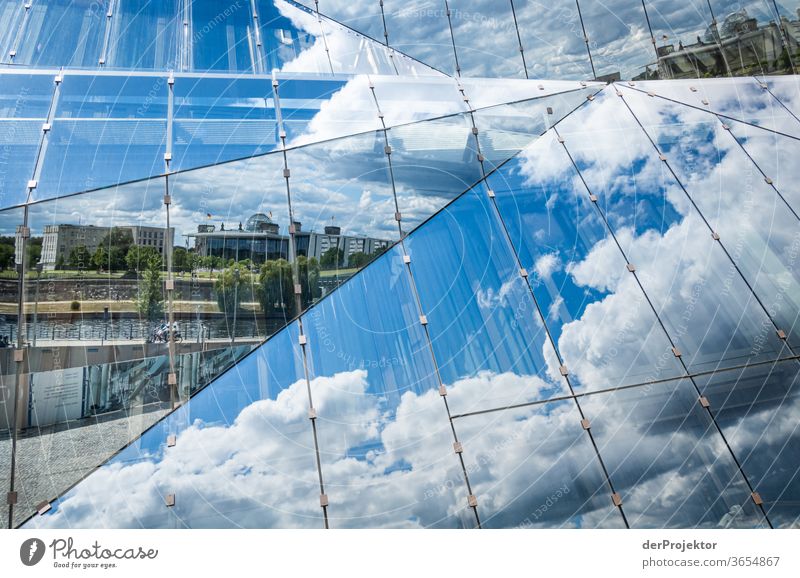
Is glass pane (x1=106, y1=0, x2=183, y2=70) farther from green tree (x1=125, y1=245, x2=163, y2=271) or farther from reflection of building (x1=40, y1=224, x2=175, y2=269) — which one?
green tree (x1=125, y1=245, x2=163, y2=271)

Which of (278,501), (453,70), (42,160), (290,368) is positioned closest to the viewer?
(278,501)

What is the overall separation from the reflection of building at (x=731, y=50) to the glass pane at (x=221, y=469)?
993 centimetres

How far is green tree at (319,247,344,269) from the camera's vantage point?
8.33 metres

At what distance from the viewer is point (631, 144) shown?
33.6 ft

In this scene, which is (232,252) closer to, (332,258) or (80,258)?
(332,258)

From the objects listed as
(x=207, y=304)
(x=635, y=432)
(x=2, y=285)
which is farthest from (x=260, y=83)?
(x=635, y=432)

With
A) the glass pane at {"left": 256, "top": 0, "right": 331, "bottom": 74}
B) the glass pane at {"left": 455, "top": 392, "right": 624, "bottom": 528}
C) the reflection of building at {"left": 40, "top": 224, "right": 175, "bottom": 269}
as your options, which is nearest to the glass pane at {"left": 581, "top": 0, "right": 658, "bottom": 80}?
the glass pane at {"left": 256, "top": 0, "right": 331, "bottom": 74}

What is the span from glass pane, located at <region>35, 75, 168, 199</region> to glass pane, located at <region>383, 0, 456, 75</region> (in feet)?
18.6

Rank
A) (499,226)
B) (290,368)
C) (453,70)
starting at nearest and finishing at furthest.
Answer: (290,368) → (499,226) → (453,70)

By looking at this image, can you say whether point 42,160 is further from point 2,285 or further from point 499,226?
point 499,226

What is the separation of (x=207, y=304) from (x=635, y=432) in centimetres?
574

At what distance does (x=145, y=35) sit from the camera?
39.9ft

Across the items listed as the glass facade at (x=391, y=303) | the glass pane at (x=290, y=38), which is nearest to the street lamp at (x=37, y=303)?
the glass facade at (x=391, y=303)
